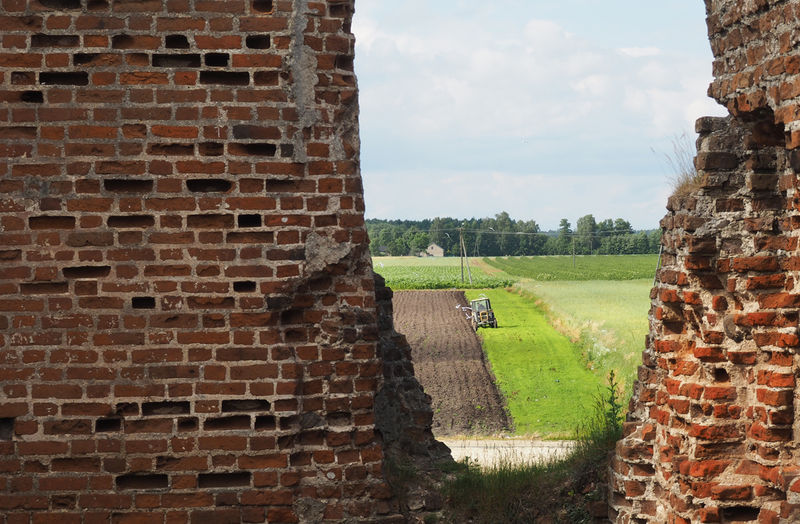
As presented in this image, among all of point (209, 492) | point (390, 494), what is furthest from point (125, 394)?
point (390, 494)

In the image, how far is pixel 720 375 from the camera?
13.1ft

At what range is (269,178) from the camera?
3.85 metres

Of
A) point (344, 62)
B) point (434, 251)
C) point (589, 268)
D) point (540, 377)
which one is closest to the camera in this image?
point (344, 62)

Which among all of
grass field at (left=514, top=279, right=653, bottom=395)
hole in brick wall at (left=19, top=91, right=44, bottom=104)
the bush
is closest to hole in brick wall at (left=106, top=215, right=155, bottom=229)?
hole in brick wall at (left=19, top=91, right=44, bottom=104)

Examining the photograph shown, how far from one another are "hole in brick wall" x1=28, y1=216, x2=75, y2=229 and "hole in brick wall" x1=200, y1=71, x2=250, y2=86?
96 cm

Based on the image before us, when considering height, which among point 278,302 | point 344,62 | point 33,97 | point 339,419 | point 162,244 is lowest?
point 339,419

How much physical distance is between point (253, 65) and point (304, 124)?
39 centimetres

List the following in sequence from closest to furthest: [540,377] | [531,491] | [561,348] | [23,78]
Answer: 1. [23,78]
2. [531,491]
3. [540,377]
4. [561,348]

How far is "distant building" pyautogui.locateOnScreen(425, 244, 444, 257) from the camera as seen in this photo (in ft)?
347

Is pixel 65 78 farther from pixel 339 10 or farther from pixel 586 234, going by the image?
pixel 586 234

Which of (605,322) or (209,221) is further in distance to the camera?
(605,322)

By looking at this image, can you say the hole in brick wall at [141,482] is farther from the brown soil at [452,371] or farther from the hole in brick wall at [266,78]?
the brown soil at [452,371]

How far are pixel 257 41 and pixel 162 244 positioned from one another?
44.3 inches

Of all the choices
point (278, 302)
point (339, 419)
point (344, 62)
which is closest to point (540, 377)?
point (339, 419)
